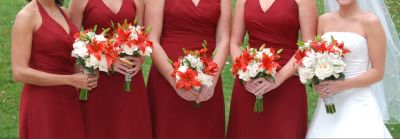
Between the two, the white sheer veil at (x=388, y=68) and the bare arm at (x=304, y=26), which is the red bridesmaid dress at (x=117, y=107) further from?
the white sheer veil at (x=388, y=68)

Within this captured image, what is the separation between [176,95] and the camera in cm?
659

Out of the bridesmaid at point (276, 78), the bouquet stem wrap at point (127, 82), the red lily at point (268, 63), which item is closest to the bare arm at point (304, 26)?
the bridesmaid at point (276, 78)

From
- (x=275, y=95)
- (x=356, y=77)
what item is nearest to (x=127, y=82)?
(x=275, y=95)

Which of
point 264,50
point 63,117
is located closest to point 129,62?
point 63,117

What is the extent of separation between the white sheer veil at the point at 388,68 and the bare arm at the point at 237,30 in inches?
39.1

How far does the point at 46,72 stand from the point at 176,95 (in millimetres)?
1457

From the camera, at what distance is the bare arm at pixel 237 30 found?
646 centimetres

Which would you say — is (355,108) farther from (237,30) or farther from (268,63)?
(237,30)

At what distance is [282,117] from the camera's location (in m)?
6.48

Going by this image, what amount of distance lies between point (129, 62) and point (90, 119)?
2.96 feet

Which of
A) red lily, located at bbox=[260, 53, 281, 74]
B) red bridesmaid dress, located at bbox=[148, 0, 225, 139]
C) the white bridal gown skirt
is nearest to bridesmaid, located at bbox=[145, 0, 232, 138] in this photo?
red bridesmaid dress, located at bbox=[148, 0, 225, 139]

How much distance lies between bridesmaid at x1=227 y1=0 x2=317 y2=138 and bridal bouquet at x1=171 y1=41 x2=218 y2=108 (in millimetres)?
466

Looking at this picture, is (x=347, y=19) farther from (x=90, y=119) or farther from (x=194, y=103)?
Answer: (x=90, y=119)

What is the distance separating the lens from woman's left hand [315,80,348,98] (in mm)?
5773
